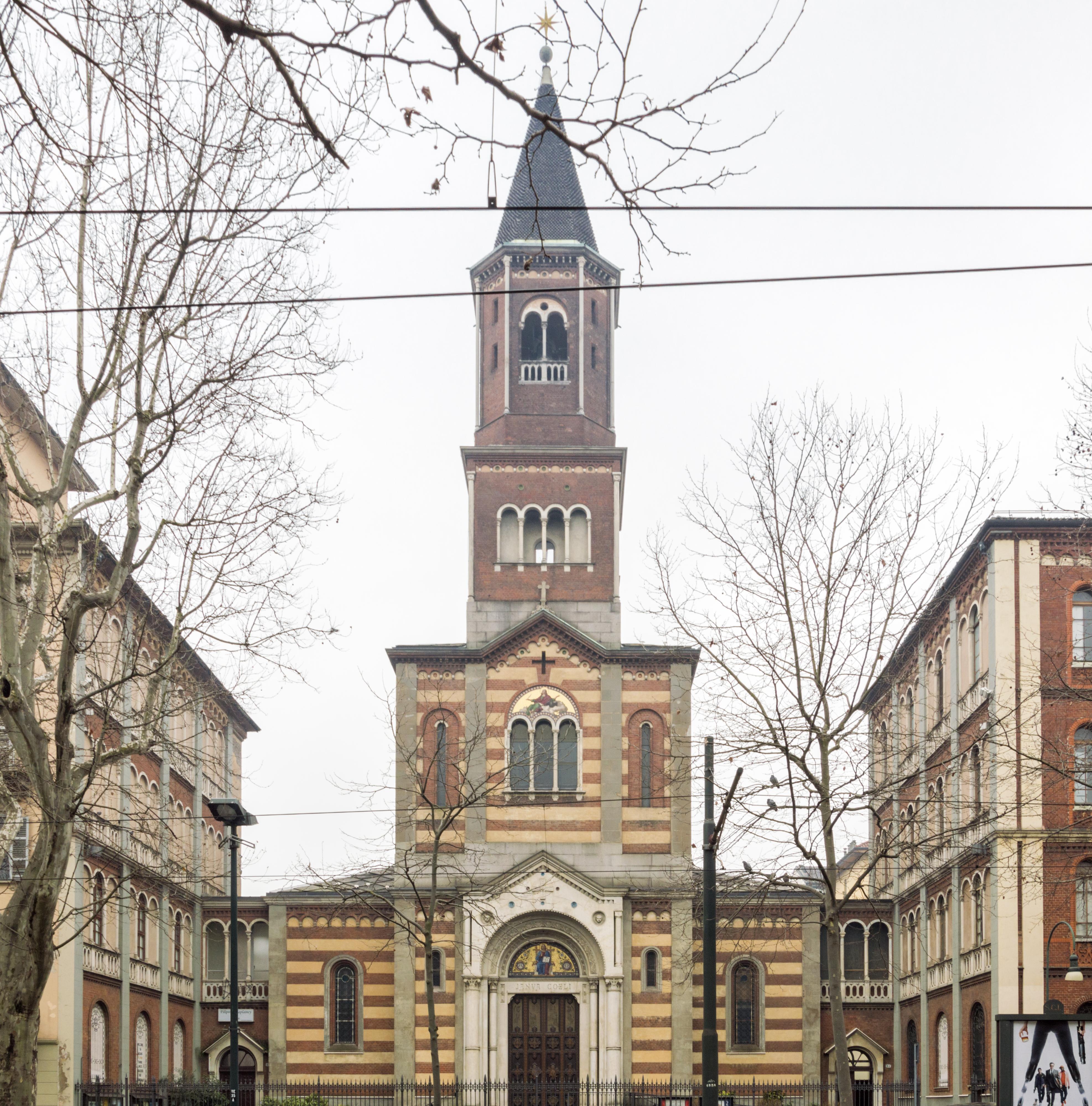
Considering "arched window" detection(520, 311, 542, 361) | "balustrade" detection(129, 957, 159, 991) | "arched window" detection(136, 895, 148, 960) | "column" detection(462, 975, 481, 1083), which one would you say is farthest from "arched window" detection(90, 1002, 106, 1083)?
"arched window" detection(520, 311, 542, 361)

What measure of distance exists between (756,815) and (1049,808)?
13.7 m

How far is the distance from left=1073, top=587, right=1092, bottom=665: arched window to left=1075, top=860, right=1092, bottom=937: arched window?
14.8ft

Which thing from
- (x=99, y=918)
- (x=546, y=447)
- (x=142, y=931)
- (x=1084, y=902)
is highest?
(x=546, y=447)

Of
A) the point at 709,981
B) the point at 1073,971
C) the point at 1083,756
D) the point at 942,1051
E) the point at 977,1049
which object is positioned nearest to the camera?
the point at 709,981

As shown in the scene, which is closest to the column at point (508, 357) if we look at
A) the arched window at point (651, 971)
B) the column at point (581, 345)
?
the column at point (581, 345)

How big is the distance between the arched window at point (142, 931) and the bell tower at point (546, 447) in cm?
1144

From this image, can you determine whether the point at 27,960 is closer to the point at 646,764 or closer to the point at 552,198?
the point at 646,764

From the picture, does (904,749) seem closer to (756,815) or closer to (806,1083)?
(756,815)

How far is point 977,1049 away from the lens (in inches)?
1505

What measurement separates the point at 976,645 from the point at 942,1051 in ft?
34.7

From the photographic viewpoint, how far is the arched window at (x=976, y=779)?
36.7 m

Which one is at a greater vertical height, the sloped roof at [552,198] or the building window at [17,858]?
the sloped roof at [552,198]

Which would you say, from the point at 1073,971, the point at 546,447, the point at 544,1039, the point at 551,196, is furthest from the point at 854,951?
the point at 551,196

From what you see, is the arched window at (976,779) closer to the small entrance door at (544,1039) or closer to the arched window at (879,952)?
the arched window at (879,952)
